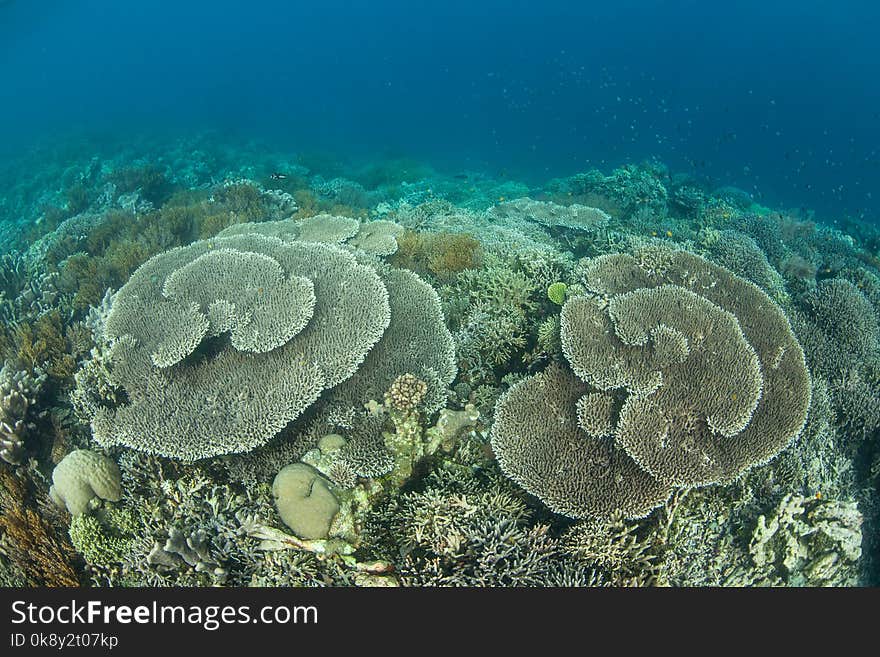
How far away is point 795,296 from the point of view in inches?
297

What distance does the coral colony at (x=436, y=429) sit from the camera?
3.96 m

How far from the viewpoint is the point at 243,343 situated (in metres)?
4.84

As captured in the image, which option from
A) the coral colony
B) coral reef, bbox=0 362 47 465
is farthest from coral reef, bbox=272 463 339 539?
coral reef, bbox=0 362 47 465

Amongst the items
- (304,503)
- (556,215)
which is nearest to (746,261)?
(556,215)

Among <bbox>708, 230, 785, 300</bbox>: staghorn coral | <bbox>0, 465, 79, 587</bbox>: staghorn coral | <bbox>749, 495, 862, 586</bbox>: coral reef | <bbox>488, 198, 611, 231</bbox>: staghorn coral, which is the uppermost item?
<bbox>488, 198, 611, 231</bbox>: staghorn coral

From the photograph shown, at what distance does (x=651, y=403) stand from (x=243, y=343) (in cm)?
416

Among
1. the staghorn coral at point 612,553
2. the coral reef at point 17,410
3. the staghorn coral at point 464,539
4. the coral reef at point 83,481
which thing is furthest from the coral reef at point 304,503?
the coral reef at point 17,410

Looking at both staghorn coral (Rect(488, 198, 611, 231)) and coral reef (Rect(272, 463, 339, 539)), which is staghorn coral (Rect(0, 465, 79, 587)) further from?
staghorn coral (Rect(488, 198, 611, 231))

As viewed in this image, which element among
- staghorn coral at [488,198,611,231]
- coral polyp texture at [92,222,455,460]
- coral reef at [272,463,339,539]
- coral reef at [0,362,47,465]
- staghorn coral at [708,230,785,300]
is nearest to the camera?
coral reef at [272,463,339,539]

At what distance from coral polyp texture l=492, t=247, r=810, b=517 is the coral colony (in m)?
0.02

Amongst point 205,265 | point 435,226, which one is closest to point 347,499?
point 205,265

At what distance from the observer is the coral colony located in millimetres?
3965

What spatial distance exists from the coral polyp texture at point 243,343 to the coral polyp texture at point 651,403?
1.28 m

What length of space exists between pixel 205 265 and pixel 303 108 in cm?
9050
